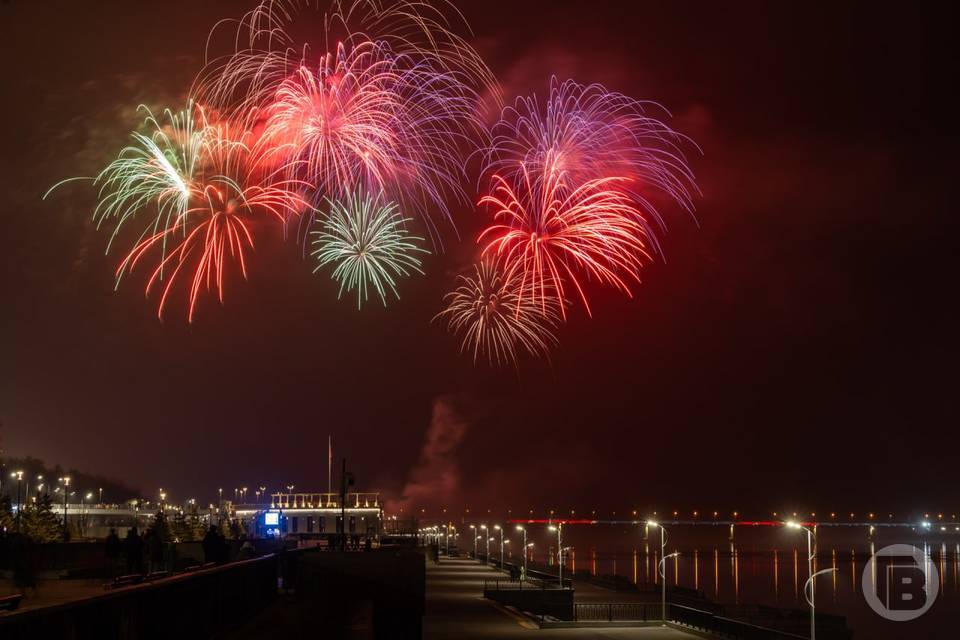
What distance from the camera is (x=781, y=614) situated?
229ft

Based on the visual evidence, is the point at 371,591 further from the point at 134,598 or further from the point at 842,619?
the point at 842,619

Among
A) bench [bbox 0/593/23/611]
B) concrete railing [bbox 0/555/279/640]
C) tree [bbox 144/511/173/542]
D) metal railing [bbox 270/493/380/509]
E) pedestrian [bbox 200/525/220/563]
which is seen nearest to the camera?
concrete railing [bbox 0/555/279/640]

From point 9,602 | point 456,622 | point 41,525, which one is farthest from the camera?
point 41,525

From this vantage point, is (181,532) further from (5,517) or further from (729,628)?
(729,628)

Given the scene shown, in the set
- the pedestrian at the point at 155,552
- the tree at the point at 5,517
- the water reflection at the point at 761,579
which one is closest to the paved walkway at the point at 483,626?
the pedestrian at the point at 155,552

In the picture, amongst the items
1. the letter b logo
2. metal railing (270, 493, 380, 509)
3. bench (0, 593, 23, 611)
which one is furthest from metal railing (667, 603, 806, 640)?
metal railing (270, 493, 380, 509)

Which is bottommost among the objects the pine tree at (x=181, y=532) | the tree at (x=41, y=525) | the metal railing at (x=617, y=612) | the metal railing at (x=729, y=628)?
the metal railing at (x=617, y=612)

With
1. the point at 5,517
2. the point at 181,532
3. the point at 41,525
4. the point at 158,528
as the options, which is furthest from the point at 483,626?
the point at 181,532

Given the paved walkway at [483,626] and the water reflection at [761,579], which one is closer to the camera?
the paved walkway at [483,626]

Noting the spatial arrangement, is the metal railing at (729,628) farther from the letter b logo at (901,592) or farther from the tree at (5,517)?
the letter b logo at (901,592)

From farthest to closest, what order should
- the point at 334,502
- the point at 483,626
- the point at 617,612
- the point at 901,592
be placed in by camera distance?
the point at 334,502 < the point at 901,592 < the point at 617,612 < the point at 483,626

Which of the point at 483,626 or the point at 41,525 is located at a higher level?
the point at 41,525

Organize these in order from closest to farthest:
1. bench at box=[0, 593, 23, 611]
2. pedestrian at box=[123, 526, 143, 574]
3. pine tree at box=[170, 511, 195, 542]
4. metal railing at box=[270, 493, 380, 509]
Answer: bench at box=[0, 593, 23, 611] → pedestrian at box=[123, 526, 143, 574] → pine tree at box=[170, 511, 195, 542] → metal railing at box=[270, 493, 380, 509]

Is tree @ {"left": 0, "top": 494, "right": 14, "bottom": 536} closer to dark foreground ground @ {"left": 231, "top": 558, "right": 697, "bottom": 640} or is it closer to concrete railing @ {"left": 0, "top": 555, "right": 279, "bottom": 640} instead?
dark foreground ground @ {"left": 231, "top": 558, "right": 697, "bottom": 640}
